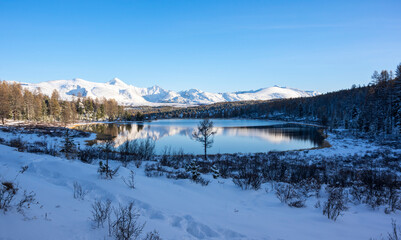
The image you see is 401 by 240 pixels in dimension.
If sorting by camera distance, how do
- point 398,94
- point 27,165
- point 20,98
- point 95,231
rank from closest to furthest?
point 95,231, point 27,165, point 398,94, point 20,98

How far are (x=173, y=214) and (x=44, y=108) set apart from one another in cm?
10101

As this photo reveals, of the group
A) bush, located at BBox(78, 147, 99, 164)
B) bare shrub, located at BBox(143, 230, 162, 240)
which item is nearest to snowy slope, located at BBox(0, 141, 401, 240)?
bare shrub, located at BBox(143, 230, 162, 240)

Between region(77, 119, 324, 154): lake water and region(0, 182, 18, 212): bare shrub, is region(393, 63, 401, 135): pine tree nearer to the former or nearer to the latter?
region(77, 119, 324, 154): lake water

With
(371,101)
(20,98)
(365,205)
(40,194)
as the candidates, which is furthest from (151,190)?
(20,98)

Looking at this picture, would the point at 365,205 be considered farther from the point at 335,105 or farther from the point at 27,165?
the point at 335,105

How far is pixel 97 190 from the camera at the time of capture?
506cm

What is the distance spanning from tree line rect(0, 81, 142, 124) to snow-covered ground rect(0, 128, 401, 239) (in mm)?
63947

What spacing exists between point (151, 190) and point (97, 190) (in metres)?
1.44

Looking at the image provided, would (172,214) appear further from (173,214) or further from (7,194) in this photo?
(7,194)

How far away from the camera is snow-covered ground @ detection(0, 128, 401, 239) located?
10.1 ft

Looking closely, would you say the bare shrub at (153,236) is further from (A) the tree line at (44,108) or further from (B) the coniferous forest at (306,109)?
(A) the tree line at (44,108)

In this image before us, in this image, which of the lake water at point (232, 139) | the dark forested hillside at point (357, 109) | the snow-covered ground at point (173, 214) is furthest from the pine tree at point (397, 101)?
the snow-covered ground at point (173, 214)

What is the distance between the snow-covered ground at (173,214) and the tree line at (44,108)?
63.9 meters

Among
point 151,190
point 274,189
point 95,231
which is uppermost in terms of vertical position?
point 95,231
